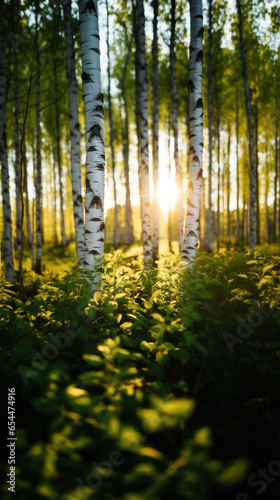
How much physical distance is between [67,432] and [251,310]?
2029mm

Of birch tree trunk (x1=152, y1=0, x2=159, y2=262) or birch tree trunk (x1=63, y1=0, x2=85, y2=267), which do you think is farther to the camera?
birch tree trunk (x1=152, y1=0, x2=159, y2=262)

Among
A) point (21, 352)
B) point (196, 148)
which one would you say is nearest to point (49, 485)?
point (21, 352)

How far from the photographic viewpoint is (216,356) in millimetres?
2062

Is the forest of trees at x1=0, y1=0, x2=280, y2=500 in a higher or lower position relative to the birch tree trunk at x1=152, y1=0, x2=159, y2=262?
lower

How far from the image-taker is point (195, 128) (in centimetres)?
422

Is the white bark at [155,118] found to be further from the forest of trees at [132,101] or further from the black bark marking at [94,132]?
the black bark marking at [94,132]

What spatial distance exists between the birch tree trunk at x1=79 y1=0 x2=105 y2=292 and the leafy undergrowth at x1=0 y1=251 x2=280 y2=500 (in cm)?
58

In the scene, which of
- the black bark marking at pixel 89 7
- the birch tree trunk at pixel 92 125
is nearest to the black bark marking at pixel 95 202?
the birch tree trunk at pixel 92 125

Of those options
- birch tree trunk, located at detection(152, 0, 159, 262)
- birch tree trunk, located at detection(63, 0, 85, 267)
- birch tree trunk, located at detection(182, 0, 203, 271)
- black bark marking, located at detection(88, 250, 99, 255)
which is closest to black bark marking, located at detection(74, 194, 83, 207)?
birch tree trunk, located at detection(63, 0, 85, 267)

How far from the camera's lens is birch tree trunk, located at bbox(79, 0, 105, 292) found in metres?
3.19

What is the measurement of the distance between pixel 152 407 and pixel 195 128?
4.46m

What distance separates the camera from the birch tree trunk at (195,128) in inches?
164

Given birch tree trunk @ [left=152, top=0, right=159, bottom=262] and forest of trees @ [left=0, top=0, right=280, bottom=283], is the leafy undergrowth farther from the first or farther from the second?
birch tree trunk @ [left=152, top=0, right=159, bottom=262]

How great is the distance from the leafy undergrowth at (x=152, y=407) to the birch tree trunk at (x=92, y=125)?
58 cm
